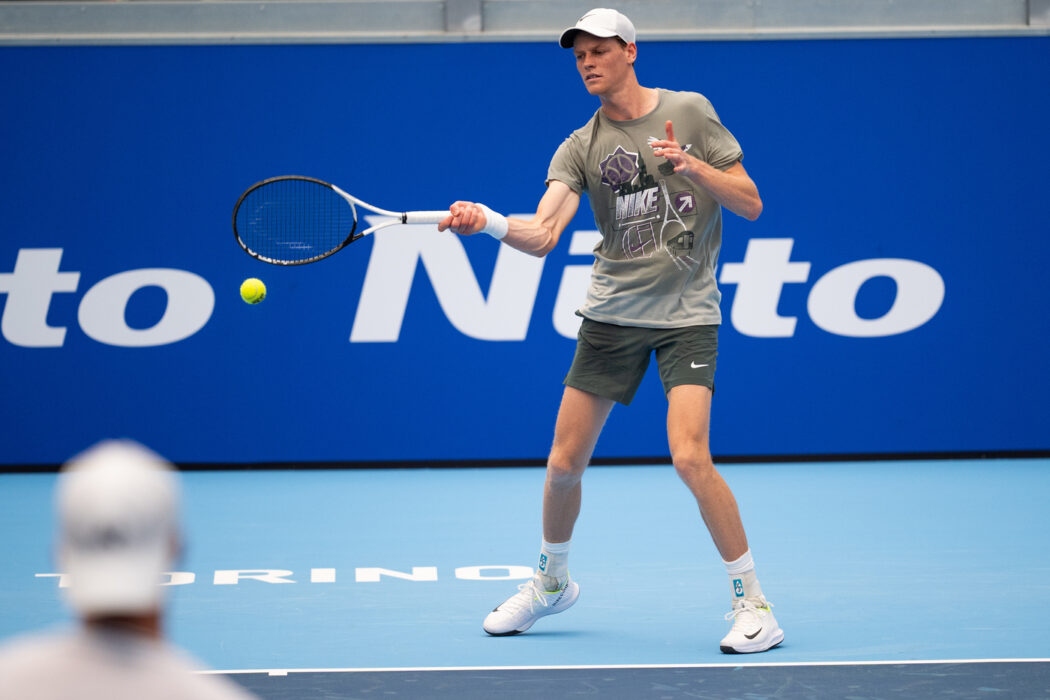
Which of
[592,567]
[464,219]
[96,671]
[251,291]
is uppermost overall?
[251,291]

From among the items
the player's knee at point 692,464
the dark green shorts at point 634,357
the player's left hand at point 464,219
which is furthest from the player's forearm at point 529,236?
the player's knee at point 692,464

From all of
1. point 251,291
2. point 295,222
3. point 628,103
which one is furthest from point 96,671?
point 251,291

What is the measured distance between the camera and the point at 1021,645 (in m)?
3.89

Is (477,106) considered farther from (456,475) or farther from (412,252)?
(456,475)

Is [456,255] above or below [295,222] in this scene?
above

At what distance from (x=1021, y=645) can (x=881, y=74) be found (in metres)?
5.08

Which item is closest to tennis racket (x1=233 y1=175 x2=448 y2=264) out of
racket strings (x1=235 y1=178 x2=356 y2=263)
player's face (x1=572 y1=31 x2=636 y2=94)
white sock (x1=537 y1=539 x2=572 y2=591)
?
racket strings (x1=235 y1=178 x2=356 y2=263)

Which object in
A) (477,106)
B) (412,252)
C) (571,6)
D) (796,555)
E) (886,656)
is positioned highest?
(571,6)

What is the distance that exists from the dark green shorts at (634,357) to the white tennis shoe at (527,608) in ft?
2.07

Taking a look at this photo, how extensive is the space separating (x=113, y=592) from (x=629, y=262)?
3003 millimetres

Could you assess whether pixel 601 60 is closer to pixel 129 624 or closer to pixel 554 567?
pixel 554 567

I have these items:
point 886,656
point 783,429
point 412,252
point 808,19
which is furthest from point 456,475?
point 886,656

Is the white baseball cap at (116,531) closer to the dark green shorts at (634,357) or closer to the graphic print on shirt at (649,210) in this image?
the dark green shorts at (634,357)

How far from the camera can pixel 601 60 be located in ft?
13.4
